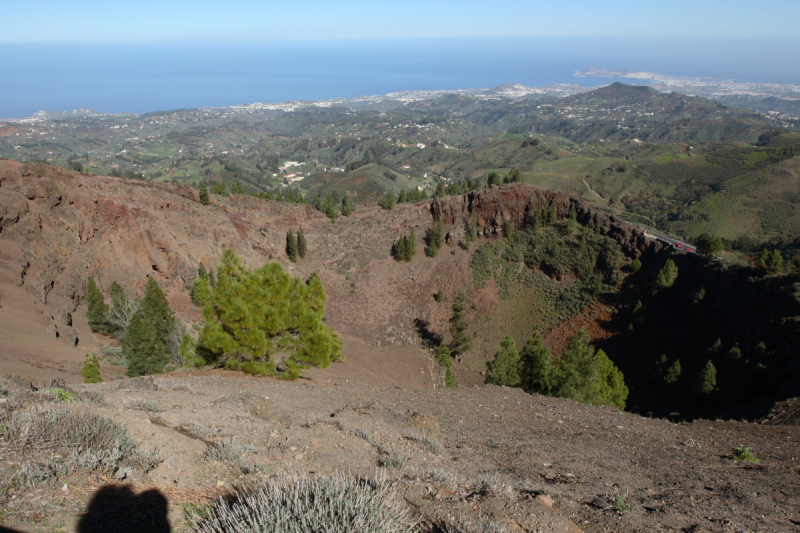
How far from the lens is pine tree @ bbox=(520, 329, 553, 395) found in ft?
77.7

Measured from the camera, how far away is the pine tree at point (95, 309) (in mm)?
27750

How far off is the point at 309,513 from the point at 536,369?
22.5 metres

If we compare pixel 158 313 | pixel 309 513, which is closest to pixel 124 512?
pixel 309 513

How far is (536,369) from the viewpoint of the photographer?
79.4 feet

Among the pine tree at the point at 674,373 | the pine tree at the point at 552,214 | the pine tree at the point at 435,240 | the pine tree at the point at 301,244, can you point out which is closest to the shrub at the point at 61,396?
the pine tree at the point at 674,373

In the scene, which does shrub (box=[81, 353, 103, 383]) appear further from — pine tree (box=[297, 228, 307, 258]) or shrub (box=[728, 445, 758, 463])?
pine tree (box=[297, 228, 307, 258])

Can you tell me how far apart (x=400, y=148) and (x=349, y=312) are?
452 ft

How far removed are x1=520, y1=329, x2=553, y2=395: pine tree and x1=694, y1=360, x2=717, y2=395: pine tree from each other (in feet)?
32.9

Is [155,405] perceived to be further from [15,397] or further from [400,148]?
[400,148]

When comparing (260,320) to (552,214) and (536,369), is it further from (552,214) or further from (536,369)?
(552,214)

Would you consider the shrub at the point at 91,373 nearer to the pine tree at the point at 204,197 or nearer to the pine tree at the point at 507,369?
the pine tree at the point at 507,369

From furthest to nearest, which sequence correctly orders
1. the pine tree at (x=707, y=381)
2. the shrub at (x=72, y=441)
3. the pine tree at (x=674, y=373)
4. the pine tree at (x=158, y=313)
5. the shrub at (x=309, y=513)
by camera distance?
A: the pine tree at (x=674, y=373)
the pine tree at (x=158, y=313)
the pine tree at (x=707, y=381)
the shrub at (x=72, y=441)
the shrub at (x=309, y=513)

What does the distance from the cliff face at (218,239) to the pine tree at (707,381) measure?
18549 millimetres

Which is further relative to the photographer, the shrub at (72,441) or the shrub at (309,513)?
the shrub at (72,441)
